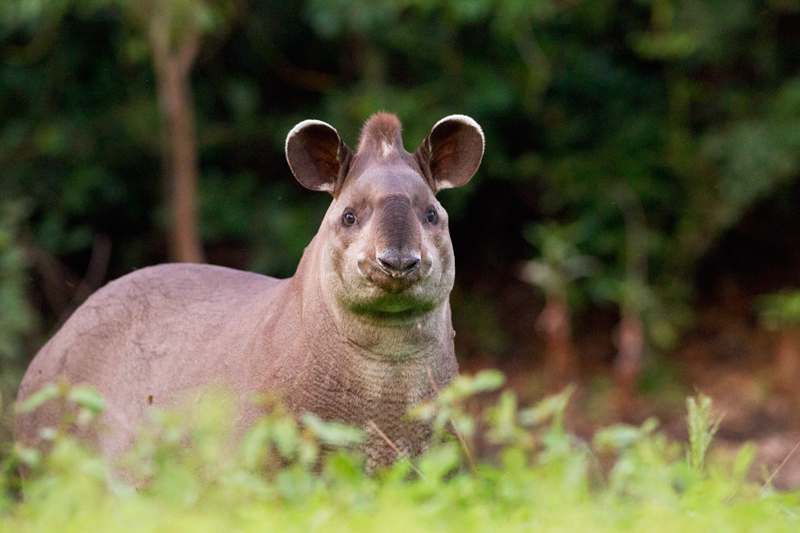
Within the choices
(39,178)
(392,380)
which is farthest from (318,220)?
(392,380)

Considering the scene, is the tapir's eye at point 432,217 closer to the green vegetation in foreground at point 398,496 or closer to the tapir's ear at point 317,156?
the tapir's ear at point 317,156

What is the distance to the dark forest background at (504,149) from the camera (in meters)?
10.9

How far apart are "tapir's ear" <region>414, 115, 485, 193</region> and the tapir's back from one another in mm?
930

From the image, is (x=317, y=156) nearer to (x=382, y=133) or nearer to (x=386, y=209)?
(x=382, y=133)

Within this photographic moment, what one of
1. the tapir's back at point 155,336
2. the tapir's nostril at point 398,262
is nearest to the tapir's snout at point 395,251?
the tapir's nostril at point 398,262

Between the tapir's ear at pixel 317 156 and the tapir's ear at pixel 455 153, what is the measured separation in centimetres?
Result: 41

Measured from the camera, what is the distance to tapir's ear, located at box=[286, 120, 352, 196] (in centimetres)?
507

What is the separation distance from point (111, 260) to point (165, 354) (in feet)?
25.8

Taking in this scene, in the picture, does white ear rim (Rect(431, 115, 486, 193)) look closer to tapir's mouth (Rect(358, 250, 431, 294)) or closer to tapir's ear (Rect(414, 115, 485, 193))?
tapir's ear (Rect(414, 115, 485, 193))

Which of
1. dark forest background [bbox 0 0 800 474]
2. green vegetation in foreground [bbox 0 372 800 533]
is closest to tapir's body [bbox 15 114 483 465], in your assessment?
green vegetation in foreground [bbox 0 372 800 533]

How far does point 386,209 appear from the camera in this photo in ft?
14.7

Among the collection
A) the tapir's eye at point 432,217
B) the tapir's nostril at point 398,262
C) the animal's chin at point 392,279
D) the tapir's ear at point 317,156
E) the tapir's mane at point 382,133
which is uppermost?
the tapir's mane at point 382,133

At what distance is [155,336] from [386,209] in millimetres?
1671

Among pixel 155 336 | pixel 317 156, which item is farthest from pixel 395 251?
pixel 155 336
